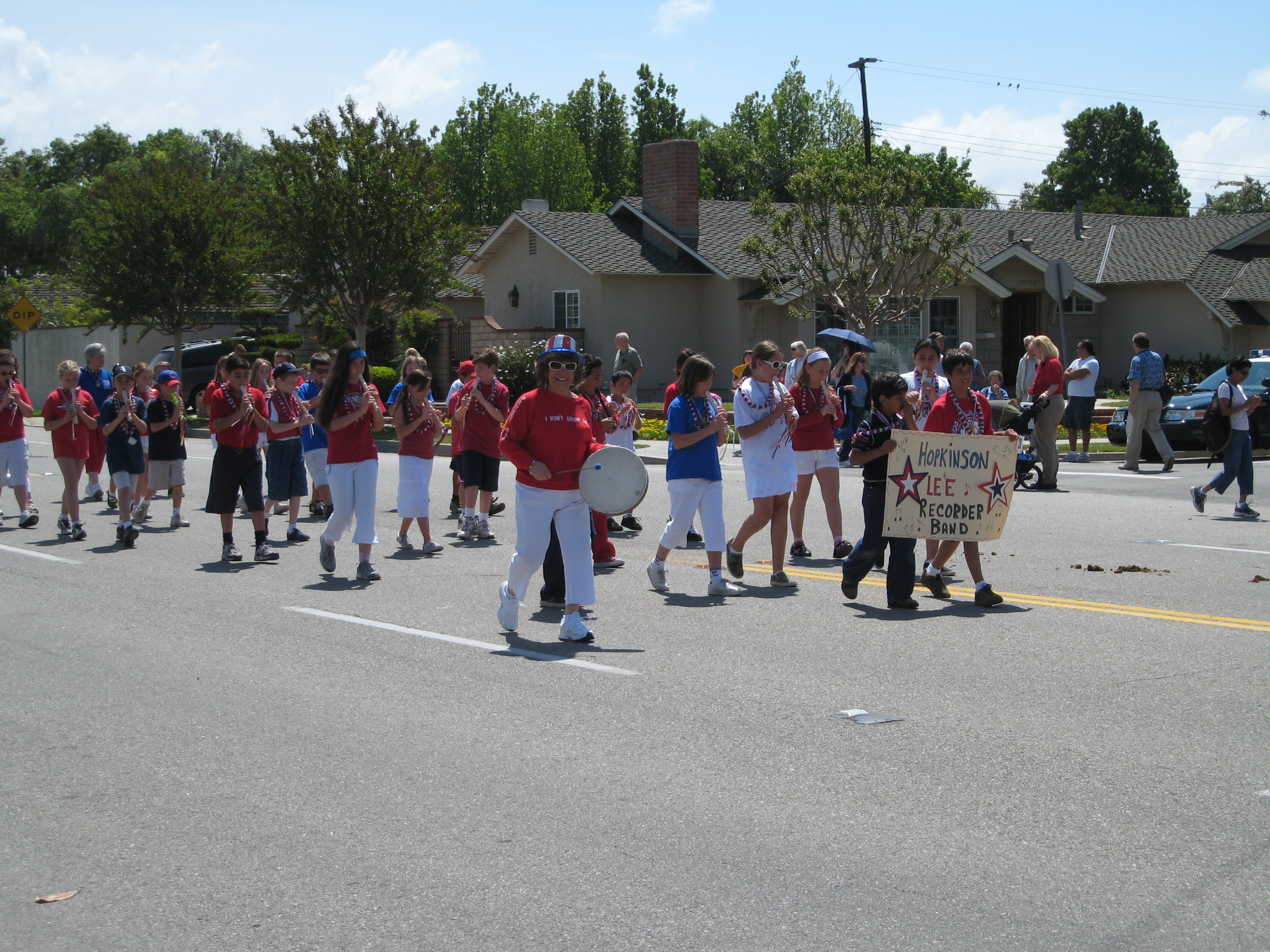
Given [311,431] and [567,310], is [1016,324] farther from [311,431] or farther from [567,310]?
[311,431]

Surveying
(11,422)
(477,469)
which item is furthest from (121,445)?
(477,469)

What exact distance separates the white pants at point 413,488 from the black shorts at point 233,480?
1276 mm

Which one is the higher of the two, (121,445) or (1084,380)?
(1084,380)

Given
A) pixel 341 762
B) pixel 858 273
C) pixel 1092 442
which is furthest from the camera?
pixel 858 273

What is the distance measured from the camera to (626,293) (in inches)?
1427

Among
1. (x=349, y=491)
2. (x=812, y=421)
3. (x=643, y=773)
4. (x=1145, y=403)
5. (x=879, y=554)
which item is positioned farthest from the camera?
(x=1145, y=403)

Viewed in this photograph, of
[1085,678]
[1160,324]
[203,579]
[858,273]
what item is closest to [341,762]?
[1085,678]

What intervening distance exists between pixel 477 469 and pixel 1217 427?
307 inches

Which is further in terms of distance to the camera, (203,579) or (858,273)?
(858,273)

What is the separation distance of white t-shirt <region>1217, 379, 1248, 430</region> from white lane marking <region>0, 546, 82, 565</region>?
11.5 m

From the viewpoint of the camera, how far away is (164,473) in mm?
14273

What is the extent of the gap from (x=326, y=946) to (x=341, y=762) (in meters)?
1.80

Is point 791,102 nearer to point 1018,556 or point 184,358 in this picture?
point 184,358

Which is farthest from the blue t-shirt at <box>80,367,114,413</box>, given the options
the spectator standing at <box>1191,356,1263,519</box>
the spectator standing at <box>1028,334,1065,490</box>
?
the spectator standing at <box>1191,356,1263,519</box>
